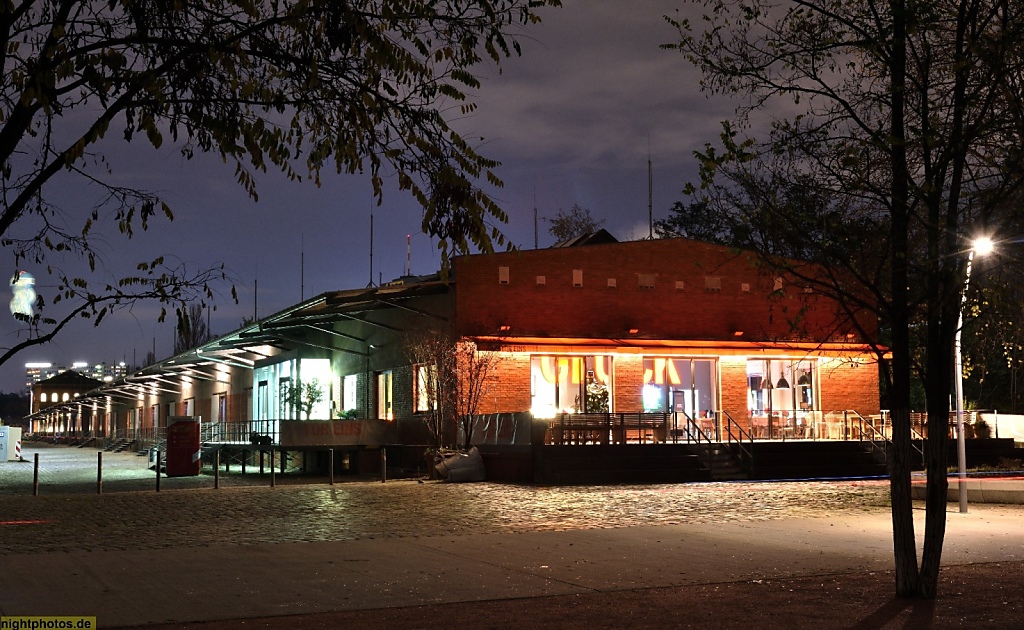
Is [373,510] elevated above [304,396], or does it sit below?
below

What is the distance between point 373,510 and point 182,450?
13.1 metres

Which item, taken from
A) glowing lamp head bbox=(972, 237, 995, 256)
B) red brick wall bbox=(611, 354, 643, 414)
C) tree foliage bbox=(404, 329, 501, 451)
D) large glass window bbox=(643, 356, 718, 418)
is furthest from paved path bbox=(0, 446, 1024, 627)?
large glass window bbox=(643, 356, 718, 418)

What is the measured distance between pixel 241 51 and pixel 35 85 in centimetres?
125

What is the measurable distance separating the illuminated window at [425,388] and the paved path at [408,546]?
324 inches

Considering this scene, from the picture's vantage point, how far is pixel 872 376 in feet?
123

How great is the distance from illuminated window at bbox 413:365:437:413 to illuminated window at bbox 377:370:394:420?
2190 mm

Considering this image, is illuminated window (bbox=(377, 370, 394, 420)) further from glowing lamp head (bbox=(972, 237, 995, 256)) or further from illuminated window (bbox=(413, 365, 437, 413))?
glowing lamp head (bbox=(972, 237, 995, 256))

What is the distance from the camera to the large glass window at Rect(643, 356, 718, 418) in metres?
34.4

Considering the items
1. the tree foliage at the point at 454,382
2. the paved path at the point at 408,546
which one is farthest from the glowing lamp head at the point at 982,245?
the tree foliage at the point at 454,382

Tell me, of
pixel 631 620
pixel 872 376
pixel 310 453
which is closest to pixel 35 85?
pixel 631 620

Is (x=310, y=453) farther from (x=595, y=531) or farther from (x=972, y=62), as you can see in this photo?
(x=972, y=62)

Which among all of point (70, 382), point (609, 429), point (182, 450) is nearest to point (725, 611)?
point (609, 429)

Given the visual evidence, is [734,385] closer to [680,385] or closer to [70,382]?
[680,385]

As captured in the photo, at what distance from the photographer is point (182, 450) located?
1180 inches
